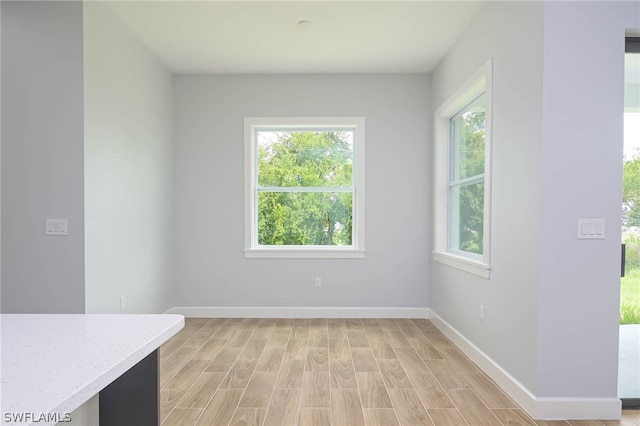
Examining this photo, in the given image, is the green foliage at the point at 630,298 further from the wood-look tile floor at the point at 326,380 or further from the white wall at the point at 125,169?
the white wall at the point at 125,169

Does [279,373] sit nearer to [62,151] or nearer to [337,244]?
[337,244]

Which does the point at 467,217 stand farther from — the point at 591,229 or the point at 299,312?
the point at 299,312

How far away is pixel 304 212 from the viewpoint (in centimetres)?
452

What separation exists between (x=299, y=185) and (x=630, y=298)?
322 cm

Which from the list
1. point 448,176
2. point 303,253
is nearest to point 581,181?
point 448,176

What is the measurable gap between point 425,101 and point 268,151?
6.40ft

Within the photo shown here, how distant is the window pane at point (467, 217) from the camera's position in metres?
3.24

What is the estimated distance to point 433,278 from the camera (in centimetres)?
420

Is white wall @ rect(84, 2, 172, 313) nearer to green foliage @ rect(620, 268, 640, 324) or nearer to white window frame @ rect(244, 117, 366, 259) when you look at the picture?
white window frame @ rect(244, 117, 366, 259)

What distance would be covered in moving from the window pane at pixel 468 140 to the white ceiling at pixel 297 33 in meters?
0.69

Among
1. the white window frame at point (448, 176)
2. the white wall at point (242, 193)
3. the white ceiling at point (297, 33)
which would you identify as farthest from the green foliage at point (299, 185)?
the white window frame at point (448, 176)

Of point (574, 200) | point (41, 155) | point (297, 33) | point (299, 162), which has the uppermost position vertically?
point (297, 33)

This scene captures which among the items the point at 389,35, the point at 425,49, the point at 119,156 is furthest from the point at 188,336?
the point at 425,49

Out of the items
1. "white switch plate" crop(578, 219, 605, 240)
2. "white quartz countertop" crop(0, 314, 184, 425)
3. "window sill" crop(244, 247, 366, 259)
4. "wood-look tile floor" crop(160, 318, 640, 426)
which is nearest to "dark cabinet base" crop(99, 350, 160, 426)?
"white quartz countertop" crop(0, 314, 184, 425)
